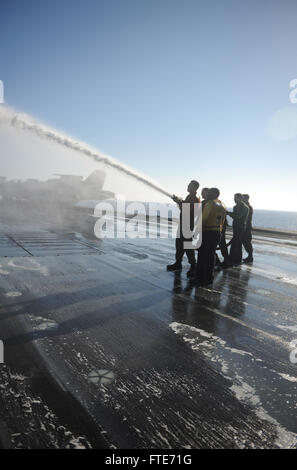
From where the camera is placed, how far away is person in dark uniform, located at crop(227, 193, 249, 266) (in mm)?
8859

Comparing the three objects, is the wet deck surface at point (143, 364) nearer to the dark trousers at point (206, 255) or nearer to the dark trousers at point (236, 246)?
the dark trousers at point (206, 255)

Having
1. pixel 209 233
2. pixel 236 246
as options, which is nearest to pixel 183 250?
pixel 209 233

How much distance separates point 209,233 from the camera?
6.32 metres

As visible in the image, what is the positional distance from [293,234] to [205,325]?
1765cm

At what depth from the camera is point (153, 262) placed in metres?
8.21

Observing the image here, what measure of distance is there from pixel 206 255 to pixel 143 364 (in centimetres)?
379

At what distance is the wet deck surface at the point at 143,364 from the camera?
2068 millimetres

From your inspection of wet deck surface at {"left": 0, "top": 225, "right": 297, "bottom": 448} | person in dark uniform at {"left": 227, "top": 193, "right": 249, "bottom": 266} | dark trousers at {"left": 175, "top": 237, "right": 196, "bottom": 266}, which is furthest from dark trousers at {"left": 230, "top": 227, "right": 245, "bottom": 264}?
wet deck surface at {"left": 0, "top": 225, "right": 297, "bottom": 448}

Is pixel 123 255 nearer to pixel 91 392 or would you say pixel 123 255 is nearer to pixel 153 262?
pixel 153 262

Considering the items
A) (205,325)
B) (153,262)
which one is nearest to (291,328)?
(205,325)

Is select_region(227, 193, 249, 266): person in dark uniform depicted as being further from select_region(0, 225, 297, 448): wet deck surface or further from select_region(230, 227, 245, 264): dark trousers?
select_region(0, 225, 297, 448): wet deck surface

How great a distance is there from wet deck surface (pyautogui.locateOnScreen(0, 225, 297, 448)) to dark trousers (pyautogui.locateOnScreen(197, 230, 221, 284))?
0.43 m

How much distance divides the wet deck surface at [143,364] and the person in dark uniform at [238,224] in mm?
2920

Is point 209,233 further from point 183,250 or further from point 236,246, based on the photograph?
point 236,246
